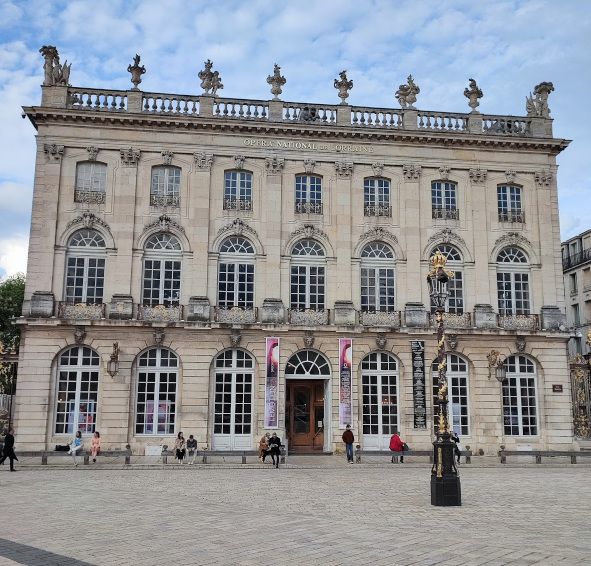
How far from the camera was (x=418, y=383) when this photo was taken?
1251 inches

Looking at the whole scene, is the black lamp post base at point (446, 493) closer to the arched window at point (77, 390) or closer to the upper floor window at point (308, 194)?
the arched window at point (77, 390)

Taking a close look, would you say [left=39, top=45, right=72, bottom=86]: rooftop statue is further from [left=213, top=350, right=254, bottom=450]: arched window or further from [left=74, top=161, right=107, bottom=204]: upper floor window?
[left=213, top=350, right=254, bottom=450]: arched window

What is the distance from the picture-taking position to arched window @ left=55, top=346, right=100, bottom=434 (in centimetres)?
2998

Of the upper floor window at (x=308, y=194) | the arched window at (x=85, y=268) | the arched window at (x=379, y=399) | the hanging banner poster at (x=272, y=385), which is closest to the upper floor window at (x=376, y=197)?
the upper floor window at (x=308, y=194)

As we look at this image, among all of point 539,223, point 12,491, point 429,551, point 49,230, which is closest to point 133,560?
point 429,551

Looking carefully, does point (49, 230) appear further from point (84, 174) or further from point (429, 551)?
point (429, 551)

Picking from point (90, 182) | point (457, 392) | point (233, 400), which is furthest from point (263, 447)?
point (90, 182)

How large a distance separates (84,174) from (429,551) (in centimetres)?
2664

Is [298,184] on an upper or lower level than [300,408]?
upper

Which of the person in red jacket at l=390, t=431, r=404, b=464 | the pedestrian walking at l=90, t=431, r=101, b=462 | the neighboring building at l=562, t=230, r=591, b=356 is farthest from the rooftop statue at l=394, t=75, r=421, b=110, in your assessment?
the neighboring building at l=562, t=230, r=591, b=356

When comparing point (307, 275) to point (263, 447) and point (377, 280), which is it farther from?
point (263, 447)

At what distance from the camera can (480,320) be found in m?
33.0

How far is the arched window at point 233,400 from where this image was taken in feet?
101

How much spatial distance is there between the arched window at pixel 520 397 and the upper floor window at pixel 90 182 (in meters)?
20.9
